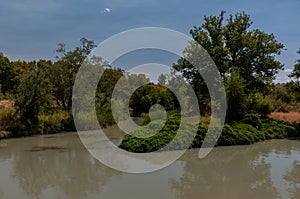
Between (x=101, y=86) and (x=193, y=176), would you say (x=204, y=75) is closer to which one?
(x=101, y=86)

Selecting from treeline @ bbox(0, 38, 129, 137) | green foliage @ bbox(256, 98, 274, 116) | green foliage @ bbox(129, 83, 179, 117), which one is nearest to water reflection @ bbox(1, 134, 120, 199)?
treeline @ bbox(0, 38, 129, 137)

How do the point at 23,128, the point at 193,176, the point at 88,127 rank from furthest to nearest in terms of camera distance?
1. the point at 88,127
2. the point at 23,128
3. the point at 193,176

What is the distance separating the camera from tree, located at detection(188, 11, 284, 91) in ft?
64.8

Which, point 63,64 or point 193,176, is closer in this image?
point 193,176

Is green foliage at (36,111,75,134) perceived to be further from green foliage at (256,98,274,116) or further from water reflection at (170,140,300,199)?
green foliage at (256,98,274,116)

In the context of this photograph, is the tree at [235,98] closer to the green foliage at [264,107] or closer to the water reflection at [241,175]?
the water reflection at [241,175]

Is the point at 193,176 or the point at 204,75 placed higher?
the point at 204,75

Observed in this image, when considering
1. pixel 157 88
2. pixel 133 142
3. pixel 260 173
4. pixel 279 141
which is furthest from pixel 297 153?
pixel 157 88

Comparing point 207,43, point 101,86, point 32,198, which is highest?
point 207,43

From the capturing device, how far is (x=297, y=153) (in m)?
12.8

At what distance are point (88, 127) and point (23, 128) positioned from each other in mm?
3981

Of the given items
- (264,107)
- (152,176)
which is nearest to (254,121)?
(264,107)

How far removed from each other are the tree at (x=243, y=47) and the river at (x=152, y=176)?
8166 mm

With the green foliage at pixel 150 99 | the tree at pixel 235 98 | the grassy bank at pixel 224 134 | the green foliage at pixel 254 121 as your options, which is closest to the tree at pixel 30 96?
the grassy bank at pixel 224 134
